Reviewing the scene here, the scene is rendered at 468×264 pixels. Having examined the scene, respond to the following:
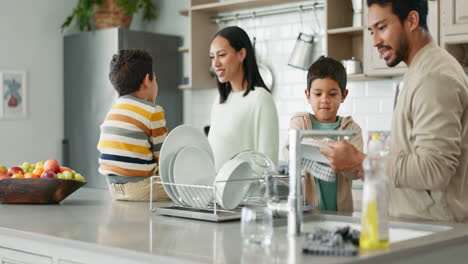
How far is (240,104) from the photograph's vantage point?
2910mm

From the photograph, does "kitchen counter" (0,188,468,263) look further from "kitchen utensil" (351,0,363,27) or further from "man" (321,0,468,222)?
"kitchen utensil" (351,0,363,27)

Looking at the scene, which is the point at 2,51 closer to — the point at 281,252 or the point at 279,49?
the point at 279,49

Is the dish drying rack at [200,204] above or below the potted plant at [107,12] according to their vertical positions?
below

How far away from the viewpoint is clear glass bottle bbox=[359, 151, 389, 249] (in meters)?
1.58

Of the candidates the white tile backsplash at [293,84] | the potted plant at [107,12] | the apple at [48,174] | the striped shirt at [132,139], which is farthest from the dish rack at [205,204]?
the potted plant at [107,12]

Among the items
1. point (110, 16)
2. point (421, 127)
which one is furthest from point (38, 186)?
point (110, 16)

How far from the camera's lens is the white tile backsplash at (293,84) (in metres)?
4.70

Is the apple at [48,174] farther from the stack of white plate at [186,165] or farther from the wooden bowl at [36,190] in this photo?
the stack of white plate at [186,165]

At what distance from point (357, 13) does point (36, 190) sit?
270 centimetres

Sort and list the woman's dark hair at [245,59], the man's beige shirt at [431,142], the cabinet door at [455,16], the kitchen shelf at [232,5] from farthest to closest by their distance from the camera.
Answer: the kitchen shelf at [232,5] < the cabinet door at [455,16] < the woman's dark hair at [245,59] < the man's beige shirt at [431,142]

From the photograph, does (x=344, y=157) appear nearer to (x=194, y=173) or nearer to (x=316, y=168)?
(x=316, y=168)

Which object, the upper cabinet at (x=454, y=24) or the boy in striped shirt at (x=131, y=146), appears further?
the upper cabinet at (x=454, y=24)

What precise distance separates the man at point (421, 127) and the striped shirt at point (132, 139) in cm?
96

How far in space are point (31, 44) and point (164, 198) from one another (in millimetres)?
3803
